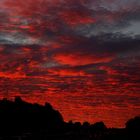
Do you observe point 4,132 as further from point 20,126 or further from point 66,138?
point 66,138

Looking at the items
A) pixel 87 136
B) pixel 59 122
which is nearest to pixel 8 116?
pixel 59 122

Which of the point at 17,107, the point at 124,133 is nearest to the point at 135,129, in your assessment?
the point at 124,133

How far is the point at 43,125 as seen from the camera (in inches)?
1844

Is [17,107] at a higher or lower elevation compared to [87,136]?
higher

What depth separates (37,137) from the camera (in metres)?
24.1

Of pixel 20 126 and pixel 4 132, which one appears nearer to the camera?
pixel 4 132

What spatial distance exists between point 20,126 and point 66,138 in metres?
16.8

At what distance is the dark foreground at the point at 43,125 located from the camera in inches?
1109

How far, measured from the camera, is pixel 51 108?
55.4m

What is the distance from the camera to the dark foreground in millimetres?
28156

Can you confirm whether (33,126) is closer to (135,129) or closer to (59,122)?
(59,122)

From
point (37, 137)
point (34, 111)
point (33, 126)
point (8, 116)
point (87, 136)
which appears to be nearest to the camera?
point (37, 137)

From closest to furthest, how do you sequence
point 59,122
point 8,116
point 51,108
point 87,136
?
point 87,136
point 8,116
point 59,122
point 51,108

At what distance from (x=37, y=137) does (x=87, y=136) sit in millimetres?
5725
